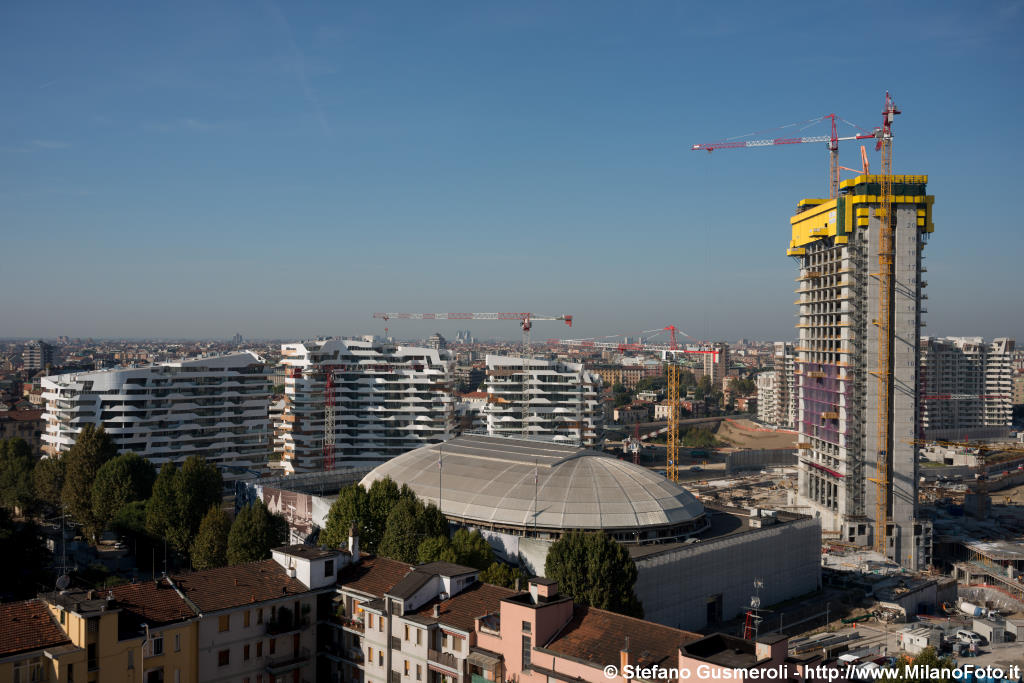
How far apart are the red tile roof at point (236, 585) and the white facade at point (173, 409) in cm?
6278

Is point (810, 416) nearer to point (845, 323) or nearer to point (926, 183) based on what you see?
point (845, 323)

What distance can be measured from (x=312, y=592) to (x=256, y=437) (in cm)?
7106

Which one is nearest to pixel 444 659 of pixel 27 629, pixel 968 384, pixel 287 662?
pixel 287 662

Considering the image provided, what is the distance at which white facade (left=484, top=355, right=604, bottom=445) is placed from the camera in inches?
4742

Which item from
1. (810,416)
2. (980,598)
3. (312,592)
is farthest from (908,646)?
(810,416)

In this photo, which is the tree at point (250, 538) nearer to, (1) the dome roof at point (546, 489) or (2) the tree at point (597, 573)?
(1) the dome roof at point (546, 489)

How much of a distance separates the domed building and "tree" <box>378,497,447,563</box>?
6.35 m

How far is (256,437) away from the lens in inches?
4296

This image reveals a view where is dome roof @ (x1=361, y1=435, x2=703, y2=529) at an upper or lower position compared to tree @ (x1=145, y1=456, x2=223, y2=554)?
upper

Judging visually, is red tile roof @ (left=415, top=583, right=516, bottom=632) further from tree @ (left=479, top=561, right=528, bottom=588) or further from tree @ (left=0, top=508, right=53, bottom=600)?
tree @ (left=0, top=508, right=53, bottom=600)

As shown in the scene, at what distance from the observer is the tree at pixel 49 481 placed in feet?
273

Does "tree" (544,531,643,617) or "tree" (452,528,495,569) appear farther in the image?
"tree" (452,528,495,569)

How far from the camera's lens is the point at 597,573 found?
46.7m

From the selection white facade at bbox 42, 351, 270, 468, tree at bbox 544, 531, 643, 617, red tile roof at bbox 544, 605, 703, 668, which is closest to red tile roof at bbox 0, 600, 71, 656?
red tile roof at bbox 544, 605, 703, 668
